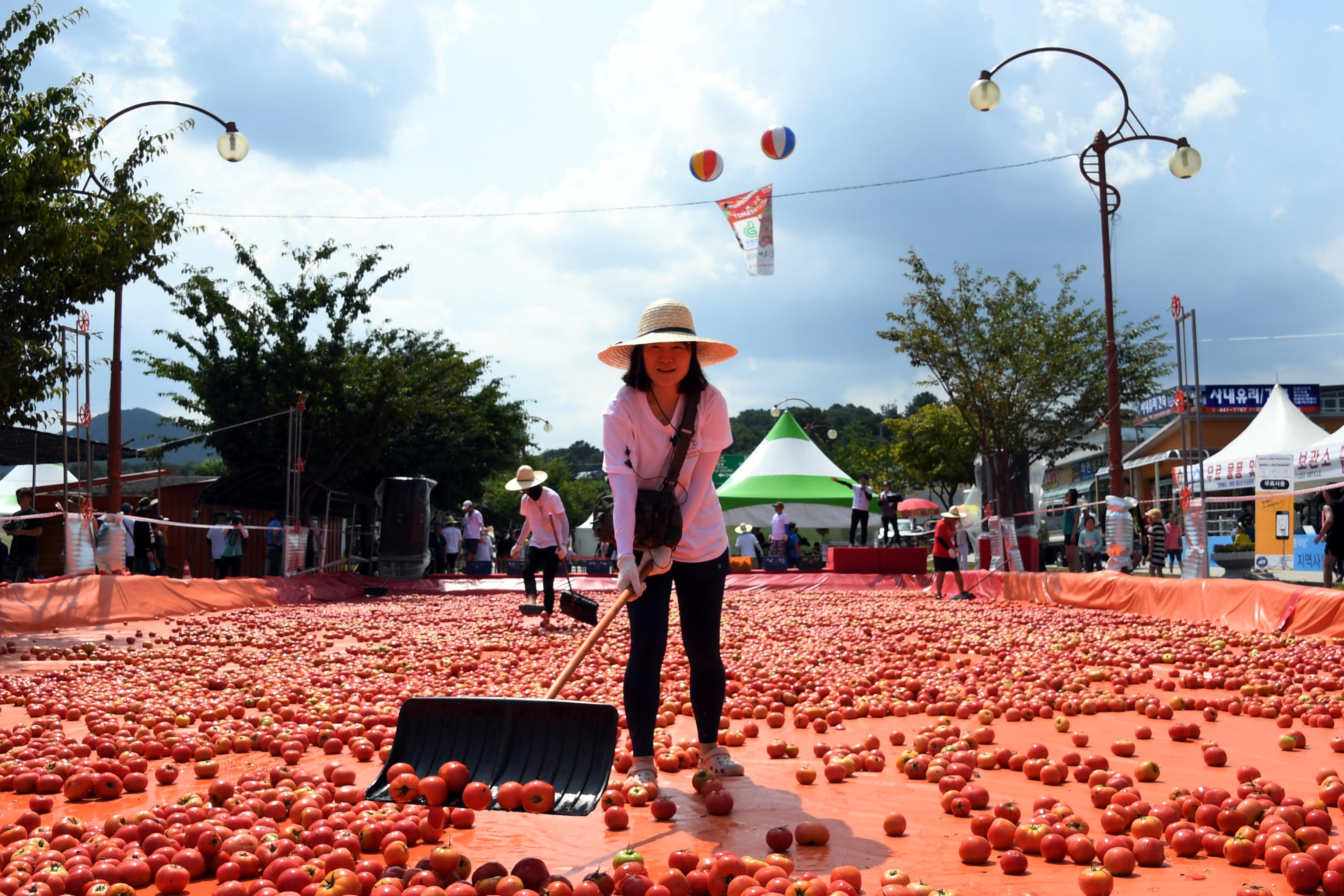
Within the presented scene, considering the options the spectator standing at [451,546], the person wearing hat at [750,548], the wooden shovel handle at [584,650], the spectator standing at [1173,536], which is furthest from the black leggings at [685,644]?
the spectator standing at [451,546]

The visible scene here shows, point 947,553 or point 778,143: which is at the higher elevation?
point 778,143

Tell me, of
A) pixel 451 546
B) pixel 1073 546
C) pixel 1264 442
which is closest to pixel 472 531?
pixel 451 546

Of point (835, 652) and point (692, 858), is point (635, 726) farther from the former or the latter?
point (835, 652)

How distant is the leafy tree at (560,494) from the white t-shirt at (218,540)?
4952cm

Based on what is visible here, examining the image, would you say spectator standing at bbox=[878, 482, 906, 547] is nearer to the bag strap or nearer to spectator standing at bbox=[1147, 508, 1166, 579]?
spectator standing at bbox=[1147, 508, 1166, 579]

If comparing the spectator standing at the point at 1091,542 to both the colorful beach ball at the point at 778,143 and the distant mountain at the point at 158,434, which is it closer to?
the colorful beach ball at the point at 778,143

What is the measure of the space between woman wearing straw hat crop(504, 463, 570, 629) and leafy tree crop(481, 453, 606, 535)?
191ft

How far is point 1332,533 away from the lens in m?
13.8

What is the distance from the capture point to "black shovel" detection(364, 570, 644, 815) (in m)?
3.19

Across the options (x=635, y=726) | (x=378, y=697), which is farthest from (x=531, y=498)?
(x=635, y=726)

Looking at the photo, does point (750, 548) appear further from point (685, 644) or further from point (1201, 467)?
point (685, 644)

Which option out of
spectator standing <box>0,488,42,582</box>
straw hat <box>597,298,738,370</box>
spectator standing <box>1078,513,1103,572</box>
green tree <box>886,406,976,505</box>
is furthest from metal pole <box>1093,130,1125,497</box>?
green tree <box>886,406,976,505</box>

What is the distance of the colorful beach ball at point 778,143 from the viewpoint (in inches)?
603

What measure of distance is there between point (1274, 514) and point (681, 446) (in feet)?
70.6
